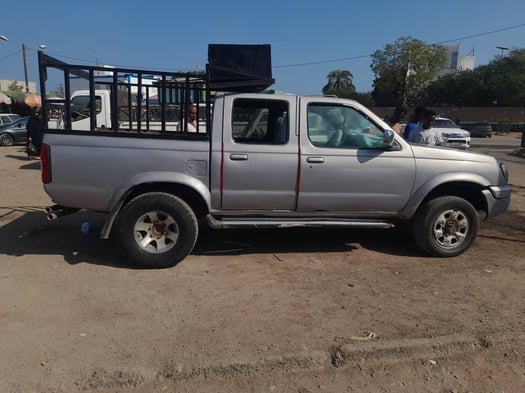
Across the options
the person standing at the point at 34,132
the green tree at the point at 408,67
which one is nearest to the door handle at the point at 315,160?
the person standing at the point at 34,132

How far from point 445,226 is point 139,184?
11.4ft

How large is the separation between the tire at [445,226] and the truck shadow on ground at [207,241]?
0.29 meters

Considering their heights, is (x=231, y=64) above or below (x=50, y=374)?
above

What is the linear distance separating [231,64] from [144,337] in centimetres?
330

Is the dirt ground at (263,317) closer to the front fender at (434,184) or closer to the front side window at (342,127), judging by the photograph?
the front fender at (434,184)

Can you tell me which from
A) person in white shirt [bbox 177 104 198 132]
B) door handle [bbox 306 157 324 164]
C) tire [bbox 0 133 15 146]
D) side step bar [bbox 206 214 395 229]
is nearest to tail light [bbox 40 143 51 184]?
side step bar [bbox 206 214 395 229]

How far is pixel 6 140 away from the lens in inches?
904

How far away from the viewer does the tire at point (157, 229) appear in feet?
16.1

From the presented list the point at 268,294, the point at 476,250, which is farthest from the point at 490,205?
the point at 268,294

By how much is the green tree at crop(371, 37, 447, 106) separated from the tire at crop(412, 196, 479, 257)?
193 ft

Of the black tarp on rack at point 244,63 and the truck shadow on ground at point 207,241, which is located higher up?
the black tarp on rack at point 244,63

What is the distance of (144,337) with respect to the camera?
3.61m

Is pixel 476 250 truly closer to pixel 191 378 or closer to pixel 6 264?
pixel 191 378

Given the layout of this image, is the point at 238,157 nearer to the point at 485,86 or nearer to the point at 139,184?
the point at 139,184
